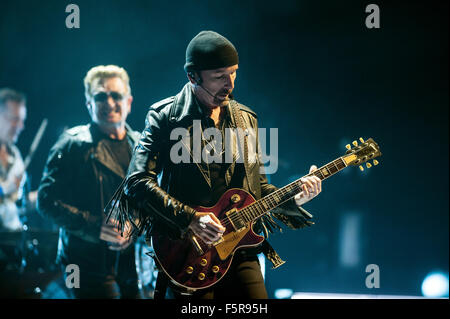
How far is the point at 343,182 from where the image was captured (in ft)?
17.5

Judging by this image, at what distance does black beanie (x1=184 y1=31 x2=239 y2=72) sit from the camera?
102 inches

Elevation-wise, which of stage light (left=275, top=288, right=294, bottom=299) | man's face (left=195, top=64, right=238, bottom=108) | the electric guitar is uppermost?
man's face (left=195, top=64, right=238, bottom=108)

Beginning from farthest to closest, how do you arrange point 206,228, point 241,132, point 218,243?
point 241,132 → point 218,243 → point 206,228

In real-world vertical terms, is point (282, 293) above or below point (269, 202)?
below

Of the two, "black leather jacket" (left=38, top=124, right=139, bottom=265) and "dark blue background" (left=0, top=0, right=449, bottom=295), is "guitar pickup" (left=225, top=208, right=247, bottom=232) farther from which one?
"dark blue background" (left=0, top=0, right=449, bottom=295)

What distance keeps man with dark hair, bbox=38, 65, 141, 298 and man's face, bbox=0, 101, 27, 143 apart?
28.9 inches

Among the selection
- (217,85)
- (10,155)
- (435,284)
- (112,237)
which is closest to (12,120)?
(10,155)

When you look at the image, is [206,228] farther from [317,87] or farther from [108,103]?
[317,87]

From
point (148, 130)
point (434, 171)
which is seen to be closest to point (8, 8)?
point (148, 130)

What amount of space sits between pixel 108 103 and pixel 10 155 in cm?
132

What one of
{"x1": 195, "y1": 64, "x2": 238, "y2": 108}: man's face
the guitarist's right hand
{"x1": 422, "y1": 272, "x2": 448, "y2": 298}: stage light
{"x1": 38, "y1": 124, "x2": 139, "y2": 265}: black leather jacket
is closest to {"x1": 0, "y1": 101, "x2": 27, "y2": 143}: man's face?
{"x1": 38, "y1": 124, "x2": 139, "y2": 265}: black leather jacket

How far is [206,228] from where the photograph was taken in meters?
2.41

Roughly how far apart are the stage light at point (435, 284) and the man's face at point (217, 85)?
12.7 ft
